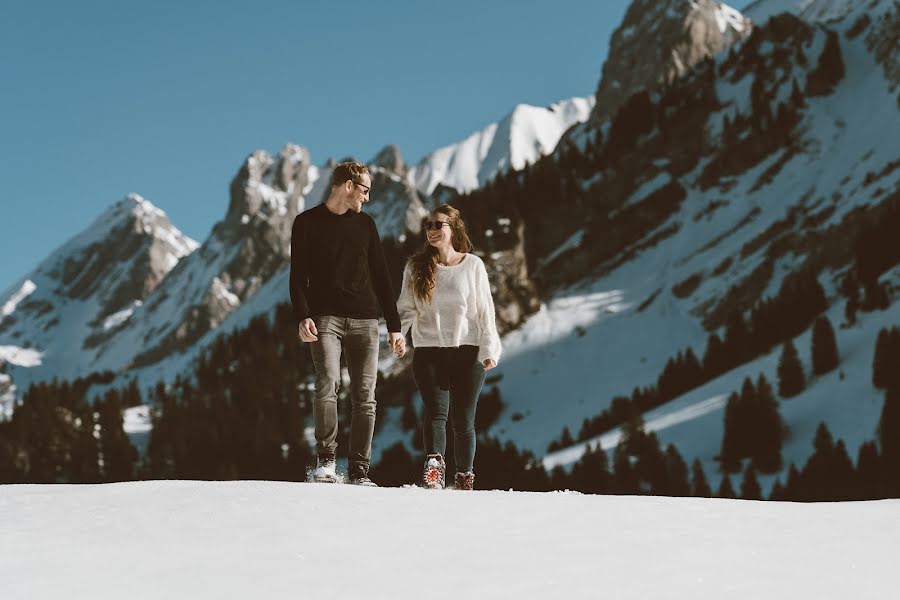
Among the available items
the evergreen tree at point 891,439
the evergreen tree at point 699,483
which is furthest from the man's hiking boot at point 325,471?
the evergreen tree at point 699,483

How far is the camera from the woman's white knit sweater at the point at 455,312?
9.66m

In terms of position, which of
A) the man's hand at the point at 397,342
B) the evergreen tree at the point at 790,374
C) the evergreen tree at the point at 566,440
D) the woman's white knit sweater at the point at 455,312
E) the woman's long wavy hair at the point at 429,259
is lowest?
the man's hand at the point at 397,342

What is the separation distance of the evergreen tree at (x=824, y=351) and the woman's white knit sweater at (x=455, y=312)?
Answer: 3337 inches

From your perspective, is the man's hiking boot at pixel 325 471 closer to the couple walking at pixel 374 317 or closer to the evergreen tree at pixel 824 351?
the couple walking at pixel 374 317

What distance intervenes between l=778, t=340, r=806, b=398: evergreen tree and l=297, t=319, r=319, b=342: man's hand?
83.9m

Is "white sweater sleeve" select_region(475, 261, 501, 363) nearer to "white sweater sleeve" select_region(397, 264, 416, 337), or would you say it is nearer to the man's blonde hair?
"white sweater sleeve" select_region(397, 264, 416, 337)

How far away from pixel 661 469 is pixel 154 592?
77692 millimetres

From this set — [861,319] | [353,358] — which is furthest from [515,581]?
[861,319]

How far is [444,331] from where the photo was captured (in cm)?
967

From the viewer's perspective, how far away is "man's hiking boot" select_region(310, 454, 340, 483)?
31.0ft

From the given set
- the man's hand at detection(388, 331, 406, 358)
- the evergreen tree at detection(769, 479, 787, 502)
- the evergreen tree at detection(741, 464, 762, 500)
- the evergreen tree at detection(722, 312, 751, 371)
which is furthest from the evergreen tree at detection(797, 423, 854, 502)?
the man's hand at detection(388, 331, 406, 358)

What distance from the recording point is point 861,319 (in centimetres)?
9400

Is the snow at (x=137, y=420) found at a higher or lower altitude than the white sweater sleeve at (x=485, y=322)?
higher

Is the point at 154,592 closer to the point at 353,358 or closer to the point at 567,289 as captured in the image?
the point at 353,358
